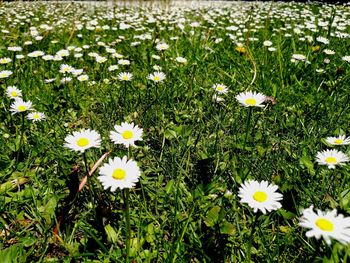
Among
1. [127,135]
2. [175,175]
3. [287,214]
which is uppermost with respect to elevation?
[127,135]

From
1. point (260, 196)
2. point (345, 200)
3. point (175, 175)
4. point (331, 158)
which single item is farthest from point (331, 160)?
point (175, 175)

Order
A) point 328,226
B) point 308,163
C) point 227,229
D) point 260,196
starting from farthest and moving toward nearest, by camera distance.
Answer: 1. point 308,163
2. point 227,229
3. point 260,196
4. point 328,226

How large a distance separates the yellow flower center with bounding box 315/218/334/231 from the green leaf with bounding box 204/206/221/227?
41 cm

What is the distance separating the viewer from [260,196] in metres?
0.96

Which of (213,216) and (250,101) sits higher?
(250,101)

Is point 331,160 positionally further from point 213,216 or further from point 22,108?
point 22,108

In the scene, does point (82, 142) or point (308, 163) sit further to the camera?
point (308, 163)

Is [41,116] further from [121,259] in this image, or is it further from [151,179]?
[121,259]

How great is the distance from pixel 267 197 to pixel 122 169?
0.45 metres

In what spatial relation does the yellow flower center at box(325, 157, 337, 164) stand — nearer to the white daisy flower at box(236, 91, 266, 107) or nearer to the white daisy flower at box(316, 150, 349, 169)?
the white daisy flower at box(316, 150, 349, 169)

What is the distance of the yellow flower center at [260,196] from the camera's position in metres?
0.94

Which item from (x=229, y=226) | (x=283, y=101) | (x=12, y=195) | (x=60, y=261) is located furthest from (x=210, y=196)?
(x=283, y=101)

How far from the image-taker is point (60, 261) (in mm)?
1078

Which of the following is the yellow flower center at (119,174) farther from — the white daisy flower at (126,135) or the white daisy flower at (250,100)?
the white daisy flower at (250,100)
